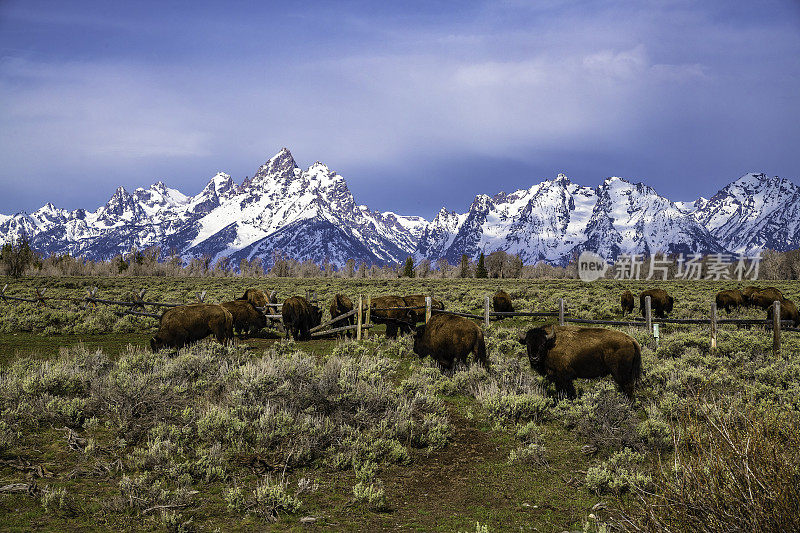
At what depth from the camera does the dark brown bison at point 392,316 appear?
18.6m

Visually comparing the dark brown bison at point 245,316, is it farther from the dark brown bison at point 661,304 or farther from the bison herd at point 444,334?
the dark brown bison at point 661,304

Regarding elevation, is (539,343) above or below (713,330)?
above

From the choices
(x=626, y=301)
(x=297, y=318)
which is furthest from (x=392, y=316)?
(x=626, y=301)

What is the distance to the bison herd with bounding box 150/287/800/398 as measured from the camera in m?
8.82

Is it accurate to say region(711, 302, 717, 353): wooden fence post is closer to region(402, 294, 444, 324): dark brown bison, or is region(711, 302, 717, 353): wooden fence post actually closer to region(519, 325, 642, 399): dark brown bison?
region(519, 325, 642, 399): dark brown bison

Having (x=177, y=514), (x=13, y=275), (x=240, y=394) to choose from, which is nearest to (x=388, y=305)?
(x=240, y=394)

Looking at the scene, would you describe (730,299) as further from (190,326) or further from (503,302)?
(190,326)

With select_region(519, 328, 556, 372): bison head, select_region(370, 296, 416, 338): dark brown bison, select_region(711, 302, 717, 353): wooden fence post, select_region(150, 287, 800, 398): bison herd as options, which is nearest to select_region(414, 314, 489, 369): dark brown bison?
select_region(150, 287, 800, 398): bison herd

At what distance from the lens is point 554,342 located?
935 cm

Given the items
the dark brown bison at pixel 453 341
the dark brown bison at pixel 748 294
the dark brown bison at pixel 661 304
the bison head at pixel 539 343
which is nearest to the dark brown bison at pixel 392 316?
the dark brown bison at pixel 453 341

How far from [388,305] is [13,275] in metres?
84.2

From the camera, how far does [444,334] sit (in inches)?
467

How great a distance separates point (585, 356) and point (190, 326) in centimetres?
1044

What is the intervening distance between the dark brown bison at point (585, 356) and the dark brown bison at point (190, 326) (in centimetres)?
911
